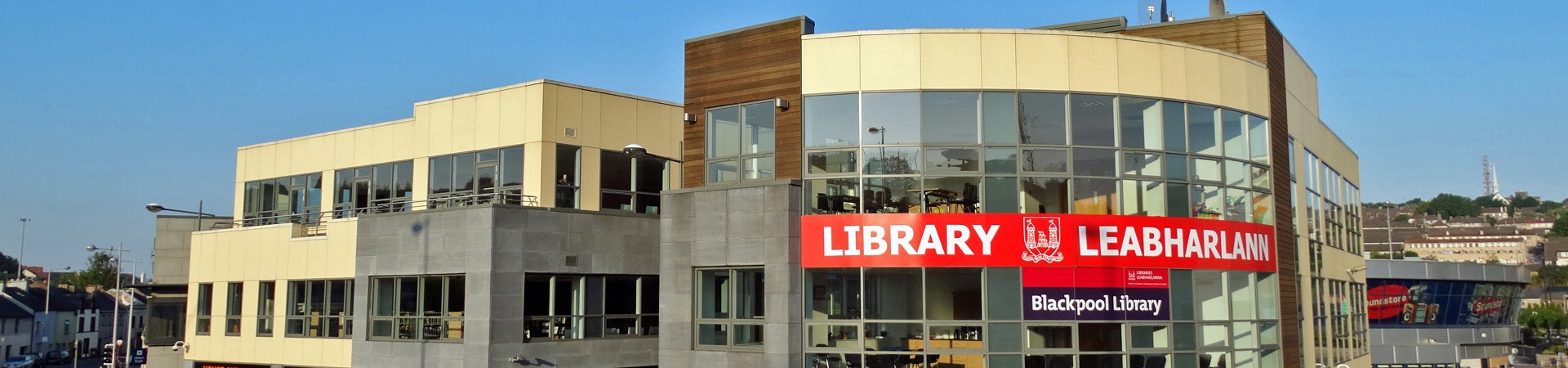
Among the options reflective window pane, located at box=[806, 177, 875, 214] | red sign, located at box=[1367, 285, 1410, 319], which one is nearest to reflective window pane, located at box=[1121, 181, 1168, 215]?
reflective window pane, located at box=[806, 177, 875, 214]

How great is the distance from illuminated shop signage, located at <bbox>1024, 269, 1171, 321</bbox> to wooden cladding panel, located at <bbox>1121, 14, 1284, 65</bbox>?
21.6 feet

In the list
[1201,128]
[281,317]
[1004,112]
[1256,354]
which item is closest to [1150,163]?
[1201,128]

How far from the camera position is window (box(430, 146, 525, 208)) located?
31.0 m

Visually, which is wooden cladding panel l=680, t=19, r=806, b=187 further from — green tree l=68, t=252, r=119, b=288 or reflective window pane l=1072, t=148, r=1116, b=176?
green tree l=68, t=252, r=119, b=288

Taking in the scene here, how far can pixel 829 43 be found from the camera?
81.1 ft

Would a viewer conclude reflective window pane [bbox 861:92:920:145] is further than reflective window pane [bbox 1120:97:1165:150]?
No

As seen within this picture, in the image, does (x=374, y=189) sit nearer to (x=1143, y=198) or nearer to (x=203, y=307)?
(x=203, y=307)

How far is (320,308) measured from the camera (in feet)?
114

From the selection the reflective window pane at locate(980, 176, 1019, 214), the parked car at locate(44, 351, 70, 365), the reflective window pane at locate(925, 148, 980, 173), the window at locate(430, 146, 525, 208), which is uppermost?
the window at locate(430, 146, 525, 208)

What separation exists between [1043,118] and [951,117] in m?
1.88

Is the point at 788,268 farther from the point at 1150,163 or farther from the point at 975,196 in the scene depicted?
the point at 1150,163

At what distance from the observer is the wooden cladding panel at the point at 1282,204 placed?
27297 millimetres

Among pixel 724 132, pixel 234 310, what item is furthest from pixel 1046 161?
pixel 234 310

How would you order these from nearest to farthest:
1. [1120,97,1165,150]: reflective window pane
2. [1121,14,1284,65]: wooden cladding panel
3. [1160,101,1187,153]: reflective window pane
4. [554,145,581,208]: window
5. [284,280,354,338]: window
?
[1120,97,1165,150]: reflective window pane < [1160,101,1187,153]: reflective window pane < [1121,14,1284,65]: wooden cladding panel < [554,145,581,208]: window < [284,280,354,338]: window
